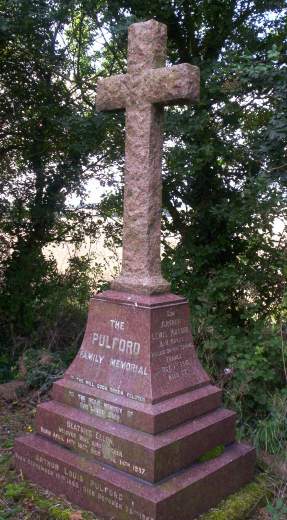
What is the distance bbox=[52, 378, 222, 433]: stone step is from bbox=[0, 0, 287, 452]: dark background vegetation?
98cm

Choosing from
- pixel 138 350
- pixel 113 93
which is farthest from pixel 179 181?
pixel 138 350

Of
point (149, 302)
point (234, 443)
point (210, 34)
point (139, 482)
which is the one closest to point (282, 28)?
point (210, 34)

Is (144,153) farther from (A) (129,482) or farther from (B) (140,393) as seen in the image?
(A) (129,482)

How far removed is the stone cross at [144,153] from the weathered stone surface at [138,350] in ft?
0.52

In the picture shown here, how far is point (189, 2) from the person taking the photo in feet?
20.3

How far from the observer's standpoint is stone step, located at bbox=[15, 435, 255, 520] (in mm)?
2963

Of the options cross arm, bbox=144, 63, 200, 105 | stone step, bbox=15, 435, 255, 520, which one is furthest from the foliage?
cross arm, bbox=144, 63, 200, 105

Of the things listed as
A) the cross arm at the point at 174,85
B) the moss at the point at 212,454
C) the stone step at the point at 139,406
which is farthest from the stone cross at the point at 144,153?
the moss at the point at 212,454

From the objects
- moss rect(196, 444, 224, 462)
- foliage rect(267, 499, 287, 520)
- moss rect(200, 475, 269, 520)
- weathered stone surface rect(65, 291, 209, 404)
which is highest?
weathered stone surface rect(65, 291, 209, 404)

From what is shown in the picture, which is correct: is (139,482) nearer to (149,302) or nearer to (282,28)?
(149,302)

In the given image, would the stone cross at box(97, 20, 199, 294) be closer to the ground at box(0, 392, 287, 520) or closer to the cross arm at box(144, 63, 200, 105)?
the cross arm at box(144, 63, 200, 105)

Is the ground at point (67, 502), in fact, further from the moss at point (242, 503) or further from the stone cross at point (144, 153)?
the stone cross at point (144, 153)

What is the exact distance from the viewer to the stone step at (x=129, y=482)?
2963 millimetres

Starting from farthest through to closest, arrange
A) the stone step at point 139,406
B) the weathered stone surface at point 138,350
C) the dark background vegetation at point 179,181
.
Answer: the dark background vegetation at point 179,181
the weathered stone surface at point 138,350
the stone step at point 139,406
